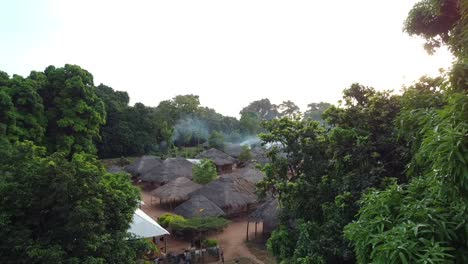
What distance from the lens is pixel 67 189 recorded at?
293 inches

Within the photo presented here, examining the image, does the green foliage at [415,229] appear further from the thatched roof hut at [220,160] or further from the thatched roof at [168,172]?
the thatched roof hut at [220,160]

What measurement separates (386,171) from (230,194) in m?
11.6

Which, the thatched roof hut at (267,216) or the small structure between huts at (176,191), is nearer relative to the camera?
the thatched roof hut at (267,216)

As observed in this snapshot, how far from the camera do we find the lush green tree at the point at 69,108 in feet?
64.6

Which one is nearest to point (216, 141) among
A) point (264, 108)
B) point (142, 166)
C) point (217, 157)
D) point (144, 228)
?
point (217, 157)

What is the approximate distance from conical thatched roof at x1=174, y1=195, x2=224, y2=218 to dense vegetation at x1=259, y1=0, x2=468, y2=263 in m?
7.47

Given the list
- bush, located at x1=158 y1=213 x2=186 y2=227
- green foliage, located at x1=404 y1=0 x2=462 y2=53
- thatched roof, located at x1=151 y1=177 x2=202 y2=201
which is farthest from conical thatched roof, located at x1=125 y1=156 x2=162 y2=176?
green foliage, located at x1=404 y1=0 x2=462 y2=53

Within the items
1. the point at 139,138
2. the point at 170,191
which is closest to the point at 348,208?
the point at 170,191

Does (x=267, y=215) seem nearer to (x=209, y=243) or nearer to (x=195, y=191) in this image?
(x=209, y=243)

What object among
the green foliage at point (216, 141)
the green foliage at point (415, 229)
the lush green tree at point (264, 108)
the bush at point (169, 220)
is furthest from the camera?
the lush green tree at point (264, 108)

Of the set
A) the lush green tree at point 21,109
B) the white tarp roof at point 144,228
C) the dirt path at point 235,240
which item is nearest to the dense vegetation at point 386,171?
the white tarp roof at point 144,228

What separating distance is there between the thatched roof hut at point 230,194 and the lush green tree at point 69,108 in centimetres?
704

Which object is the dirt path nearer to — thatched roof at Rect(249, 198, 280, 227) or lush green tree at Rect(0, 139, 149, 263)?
thatched roof at Rect(249, 198, 280, 227)

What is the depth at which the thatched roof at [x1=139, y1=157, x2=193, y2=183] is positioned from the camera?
24688 millimetres
